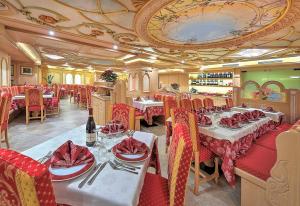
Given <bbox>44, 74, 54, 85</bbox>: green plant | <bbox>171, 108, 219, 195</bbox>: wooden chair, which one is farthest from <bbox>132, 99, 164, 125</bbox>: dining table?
<bbox>44, 74, 54, 85</bbox>: green plant

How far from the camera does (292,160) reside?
125 centimetres

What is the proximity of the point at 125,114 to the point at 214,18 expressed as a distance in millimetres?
2722

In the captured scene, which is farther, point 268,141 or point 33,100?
point 33,100

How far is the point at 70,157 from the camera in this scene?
1.13 meters

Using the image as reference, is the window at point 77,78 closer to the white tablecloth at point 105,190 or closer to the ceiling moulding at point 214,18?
the ceiling moulding at point 214,18

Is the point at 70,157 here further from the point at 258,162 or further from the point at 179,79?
the point at 179,79

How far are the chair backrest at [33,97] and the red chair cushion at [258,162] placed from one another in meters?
5.67

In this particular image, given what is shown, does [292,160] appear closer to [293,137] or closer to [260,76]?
[293,137]

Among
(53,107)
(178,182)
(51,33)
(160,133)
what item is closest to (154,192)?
(178,182)

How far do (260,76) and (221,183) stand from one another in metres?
9.20

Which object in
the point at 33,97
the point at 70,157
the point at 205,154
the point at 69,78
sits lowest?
the point at 205,154

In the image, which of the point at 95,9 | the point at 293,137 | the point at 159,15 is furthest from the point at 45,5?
the point at 293,137

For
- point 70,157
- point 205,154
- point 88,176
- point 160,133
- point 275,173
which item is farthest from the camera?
point 160,133

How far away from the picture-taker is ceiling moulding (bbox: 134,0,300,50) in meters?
2.77
